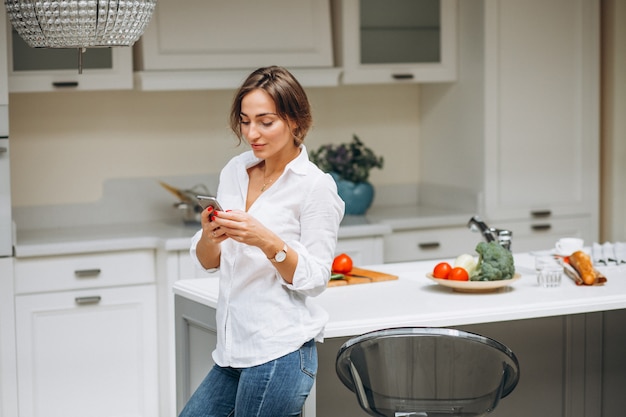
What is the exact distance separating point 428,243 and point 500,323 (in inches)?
62.5

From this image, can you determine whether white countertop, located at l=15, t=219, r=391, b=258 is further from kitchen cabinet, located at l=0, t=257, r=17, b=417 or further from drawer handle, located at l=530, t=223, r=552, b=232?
drawer handle, located at l=530, t=223, r=552, b=232

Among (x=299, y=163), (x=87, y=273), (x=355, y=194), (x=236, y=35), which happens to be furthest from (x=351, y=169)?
(x=299, y=163)

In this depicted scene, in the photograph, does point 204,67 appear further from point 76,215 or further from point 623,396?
point 623,396

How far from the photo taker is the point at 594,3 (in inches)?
193

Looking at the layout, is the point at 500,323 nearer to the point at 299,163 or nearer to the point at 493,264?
the point at 493,264

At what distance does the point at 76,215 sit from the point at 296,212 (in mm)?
2617

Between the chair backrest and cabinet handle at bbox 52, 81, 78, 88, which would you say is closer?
the chair backrest

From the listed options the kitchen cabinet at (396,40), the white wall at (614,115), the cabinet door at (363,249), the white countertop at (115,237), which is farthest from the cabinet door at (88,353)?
the white wall at (614,115)

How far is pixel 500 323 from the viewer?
3156mm

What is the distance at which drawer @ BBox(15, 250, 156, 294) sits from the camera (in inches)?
160

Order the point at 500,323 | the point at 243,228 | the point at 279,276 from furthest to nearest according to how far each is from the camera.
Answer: the point at 500,323 → the point at 279,276 → the point at 243,228

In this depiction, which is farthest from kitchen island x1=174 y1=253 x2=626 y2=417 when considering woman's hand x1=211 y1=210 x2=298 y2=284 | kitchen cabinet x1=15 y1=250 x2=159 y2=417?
kitchen cabinet x1=15 y1=250 x2=159 y2=417

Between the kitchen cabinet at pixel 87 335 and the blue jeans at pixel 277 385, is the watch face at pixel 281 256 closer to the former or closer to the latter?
the blue jeans at pixel 277 385

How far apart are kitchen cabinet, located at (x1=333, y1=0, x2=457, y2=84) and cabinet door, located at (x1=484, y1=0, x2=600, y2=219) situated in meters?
0.26
